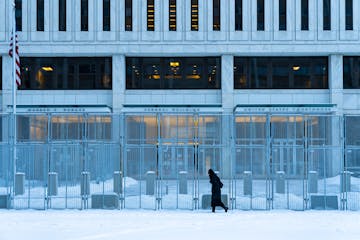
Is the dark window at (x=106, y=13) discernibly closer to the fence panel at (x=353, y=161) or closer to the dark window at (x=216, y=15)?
the dark window at (x=216, y=15)

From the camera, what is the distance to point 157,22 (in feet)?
142

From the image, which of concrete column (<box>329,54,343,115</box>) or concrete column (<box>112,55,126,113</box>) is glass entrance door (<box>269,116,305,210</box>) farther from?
concrete column (<box>112,55,126,113</box>)

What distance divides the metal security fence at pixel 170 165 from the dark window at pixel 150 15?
6525mm

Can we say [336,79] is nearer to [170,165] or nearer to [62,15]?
[170,165]

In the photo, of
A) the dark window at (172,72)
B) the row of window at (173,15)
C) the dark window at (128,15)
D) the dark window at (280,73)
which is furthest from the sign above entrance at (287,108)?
the dark window at (128,15)

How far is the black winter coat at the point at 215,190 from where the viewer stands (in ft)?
73.2

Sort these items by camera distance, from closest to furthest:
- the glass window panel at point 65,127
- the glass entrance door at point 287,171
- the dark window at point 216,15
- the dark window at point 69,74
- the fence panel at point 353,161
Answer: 1. the glass entrance door at point 287,171
2. the fence panel at point 353,161
3. the glass window panel at point 65,127
4. the dark window at point 216,15
5. the dark window at point 69,74

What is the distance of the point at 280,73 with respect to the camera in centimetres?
4397

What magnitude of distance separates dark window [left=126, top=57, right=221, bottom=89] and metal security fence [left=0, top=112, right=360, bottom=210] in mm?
2986

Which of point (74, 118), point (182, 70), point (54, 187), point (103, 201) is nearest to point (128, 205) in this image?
point (103, 201)

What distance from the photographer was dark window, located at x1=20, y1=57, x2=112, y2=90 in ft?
144

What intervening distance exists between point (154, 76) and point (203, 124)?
5056 millimetres
